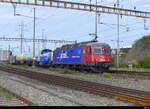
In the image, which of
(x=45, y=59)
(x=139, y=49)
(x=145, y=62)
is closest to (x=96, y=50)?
(x=145, y=62)

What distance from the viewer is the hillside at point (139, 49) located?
5912 cm

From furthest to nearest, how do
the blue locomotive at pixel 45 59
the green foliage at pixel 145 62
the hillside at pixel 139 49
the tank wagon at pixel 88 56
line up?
1. the hillside at pixel 139 49
2. the blue locomotive at pixel 45 59
3. the green foliage at pixel 145 62
4. the tank wagon at pixel 88 56

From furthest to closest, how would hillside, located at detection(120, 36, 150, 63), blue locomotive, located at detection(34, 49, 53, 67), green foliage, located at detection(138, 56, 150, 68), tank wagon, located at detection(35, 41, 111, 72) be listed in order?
1. hillside, located at detection(120, 36, 150, 63)
2. blue locomotive, located at detection(34, 49, 53, 67)
3. green foliage, located at detection(138, 56, 150, 68)
4. tank wagon, located at detection(35, 41, 111, 72)

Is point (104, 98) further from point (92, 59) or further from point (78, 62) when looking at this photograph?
point (78, 62)

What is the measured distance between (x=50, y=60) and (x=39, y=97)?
30.9 meters

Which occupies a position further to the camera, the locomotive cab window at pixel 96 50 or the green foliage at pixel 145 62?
the green foliage at pixel 145 62

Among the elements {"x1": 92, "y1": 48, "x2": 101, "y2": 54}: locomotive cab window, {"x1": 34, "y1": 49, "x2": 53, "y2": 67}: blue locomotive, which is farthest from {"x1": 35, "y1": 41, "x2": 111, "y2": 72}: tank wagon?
{"x1": 34, "y1": 49, "x2": 53, "y2": 67}: blue locomotive

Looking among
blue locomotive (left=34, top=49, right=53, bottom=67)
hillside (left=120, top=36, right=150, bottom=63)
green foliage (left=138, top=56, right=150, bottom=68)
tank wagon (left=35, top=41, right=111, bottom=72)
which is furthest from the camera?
hillside (left=120, top=36, right=150, bottom=63)

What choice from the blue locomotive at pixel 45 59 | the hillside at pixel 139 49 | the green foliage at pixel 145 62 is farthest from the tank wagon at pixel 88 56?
the hillside at pixel 139 49

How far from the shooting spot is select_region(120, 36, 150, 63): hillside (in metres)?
59.1

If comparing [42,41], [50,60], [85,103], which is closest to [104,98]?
[85,103]

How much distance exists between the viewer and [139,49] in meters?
61.2

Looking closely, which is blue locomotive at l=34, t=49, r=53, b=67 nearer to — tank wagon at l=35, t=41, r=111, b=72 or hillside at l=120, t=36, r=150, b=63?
tank wagon at l=35, t=41, r=111, b=72

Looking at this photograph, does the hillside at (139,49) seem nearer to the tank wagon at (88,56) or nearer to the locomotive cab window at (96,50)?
the tank wagon at (88,56)
